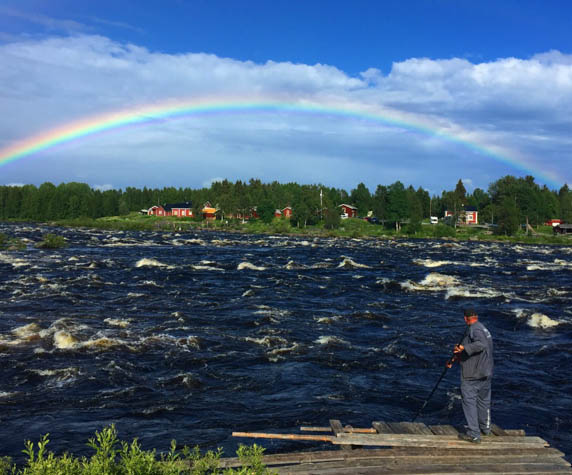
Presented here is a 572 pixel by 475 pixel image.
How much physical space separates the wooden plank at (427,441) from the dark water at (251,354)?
2154mm

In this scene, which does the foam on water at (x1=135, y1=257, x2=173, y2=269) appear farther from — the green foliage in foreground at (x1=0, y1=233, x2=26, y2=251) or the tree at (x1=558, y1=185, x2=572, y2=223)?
the tree at (x1=558, y1=185, x2=572, y2=223)

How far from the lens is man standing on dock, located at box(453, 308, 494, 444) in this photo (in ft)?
36.1

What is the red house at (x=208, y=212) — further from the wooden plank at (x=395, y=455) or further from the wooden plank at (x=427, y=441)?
the wooden plank at (x=395, y=455)

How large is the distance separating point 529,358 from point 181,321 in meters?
16.3

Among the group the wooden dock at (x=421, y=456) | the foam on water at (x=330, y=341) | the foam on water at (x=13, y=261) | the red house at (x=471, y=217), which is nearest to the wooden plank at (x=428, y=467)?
the wooden dock at (x=421, y=456)

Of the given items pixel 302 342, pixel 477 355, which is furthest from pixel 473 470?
pixel 302 342

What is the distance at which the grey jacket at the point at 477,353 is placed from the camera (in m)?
11.0

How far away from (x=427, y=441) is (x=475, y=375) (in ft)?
5.76

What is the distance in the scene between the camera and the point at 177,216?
190 meters

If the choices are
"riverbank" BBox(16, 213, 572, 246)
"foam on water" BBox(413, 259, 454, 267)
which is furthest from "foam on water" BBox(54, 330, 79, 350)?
"riverbank" BBox(16, 213, 572, 246)

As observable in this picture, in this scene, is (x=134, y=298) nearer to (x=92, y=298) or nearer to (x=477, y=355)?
(x=92, y=298)

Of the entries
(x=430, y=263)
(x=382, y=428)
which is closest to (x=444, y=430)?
(x=382, y=428)

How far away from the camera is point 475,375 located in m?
11.2

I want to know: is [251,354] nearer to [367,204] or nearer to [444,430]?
[444,430]
